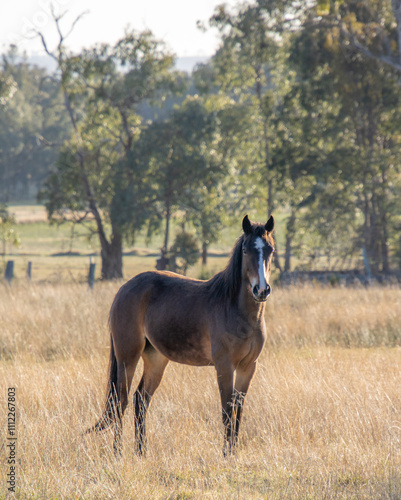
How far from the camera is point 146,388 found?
530 cm

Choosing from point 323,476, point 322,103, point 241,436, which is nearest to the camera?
point 323,476

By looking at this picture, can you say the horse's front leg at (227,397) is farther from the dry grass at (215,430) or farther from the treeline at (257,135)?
the treeline at (257,135)

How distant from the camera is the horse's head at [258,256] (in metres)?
4.15

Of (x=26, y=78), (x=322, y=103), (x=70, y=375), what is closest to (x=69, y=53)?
(x=322, y=103)

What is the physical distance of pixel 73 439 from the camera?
16.1 feet

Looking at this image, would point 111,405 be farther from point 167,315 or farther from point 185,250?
point 185,250

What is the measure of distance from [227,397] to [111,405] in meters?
1.26

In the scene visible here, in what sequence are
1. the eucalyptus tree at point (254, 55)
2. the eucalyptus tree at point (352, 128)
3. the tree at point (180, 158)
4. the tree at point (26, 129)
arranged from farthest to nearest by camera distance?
the tree at point (26, 129) → the tree at point (180, 158) → the eucalyptus tree at point (254, 55) → the eucalyptus tree at point (352, 128)

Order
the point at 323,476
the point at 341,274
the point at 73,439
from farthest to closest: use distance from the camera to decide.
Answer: the point at 341,274 < the point at 73,439 < the point at 323,476

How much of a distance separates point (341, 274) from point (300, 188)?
19.1 ft

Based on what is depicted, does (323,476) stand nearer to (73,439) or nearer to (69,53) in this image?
(73,439)

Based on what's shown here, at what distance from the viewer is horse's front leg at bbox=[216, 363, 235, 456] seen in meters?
4.58

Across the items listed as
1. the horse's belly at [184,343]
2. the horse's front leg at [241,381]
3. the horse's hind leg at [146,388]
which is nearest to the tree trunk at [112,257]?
the horse's hind leg at [146,388]
